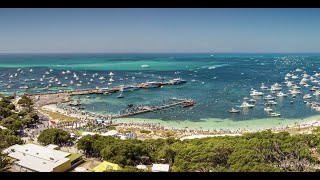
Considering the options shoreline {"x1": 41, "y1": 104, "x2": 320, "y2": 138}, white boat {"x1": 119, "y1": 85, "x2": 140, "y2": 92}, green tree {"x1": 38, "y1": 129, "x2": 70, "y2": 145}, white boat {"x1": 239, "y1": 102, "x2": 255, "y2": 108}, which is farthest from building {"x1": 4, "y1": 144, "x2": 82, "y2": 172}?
white boat {"x1": 119, "y1": 85, "x2": 140, "y2": 92}

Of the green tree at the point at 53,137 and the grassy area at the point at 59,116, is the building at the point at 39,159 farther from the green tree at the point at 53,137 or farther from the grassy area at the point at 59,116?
the grassy area at the point at 59,116

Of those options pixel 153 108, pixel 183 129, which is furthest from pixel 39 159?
pixel 153 108

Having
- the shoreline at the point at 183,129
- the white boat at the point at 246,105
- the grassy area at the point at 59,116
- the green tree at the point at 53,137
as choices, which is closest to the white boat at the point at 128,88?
the shoreline at the point at 183,129

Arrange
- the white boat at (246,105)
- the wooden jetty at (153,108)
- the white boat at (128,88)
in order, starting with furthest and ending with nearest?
the white boat at (128,88) < the white boat at (246,105) < the wooden jetty at (153,108)

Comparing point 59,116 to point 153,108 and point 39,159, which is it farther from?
point 39,159

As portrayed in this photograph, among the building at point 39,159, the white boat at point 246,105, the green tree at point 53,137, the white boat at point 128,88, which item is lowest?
the white boat at point 246,105

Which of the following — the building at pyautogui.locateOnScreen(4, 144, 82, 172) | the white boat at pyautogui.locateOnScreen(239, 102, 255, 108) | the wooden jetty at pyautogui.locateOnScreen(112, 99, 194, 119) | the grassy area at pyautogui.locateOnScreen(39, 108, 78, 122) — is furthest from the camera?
the white boat at pyautogui.locateOnScreen(239, 102, 255, 108)

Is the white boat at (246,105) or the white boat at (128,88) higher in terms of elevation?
the white boat at (128,88)

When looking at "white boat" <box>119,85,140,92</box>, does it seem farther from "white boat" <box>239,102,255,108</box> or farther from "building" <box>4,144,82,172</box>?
"building" <box>4,144,82,172</box>

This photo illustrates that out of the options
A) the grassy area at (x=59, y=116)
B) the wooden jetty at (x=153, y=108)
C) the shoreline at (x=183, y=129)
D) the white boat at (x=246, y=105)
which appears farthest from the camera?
the white boat at (x=246, y=105)

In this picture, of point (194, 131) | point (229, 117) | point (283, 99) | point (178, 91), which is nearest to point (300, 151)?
point (194, 131)
